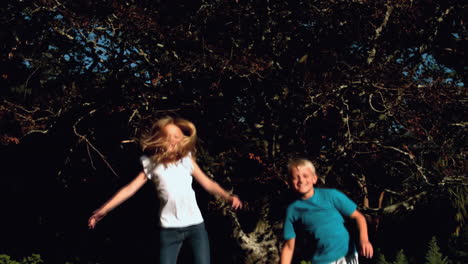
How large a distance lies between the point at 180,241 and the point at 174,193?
1.18ft

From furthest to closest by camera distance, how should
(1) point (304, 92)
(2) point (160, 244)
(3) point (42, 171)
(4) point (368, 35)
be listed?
(3) point (42, 171)
(4) point (368, 35)
(1) point (304, 92)
(2) point (160, 244)

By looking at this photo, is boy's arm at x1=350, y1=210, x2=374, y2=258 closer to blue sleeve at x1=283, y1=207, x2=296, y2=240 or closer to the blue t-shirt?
the blue t-shirt

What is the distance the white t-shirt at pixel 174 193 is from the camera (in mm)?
3502

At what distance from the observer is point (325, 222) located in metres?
3.43

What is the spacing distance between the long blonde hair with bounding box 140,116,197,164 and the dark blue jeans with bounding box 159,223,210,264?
0.54 metres

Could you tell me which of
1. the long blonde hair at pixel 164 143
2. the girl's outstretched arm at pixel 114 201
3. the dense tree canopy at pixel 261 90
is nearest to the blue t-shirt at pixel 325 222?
the long blonde hair at pixel 164 143

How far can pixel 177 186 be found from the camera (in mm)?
3582

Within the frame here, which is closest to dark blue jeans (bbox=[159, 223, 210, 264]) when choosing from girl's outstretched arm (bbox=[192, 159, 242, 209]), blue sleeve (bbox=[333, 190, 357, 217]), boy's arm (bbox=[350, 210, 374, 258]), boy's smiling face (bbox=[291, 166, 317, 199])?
girl's outstretched arm (bbox=[192, 159, 242, 209])

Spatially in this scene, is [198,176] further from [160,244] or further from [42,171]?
[42,171]

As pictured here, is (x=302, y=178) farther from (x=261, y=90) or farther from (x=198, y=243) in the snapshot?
(x=261, y=90)

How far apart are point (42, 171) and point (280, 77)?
26.8 feet

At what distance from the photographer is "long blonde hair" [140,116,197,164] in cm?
368

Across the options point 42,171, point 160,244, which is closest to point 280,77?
point 160,244

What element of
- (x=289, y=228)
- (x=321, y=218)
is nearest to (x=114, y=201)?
(x=289, y=228)
